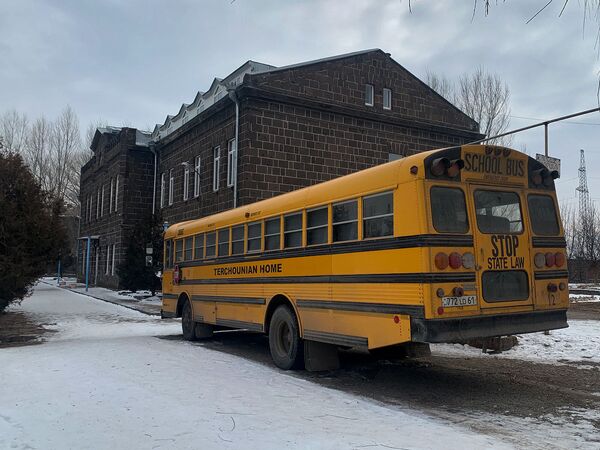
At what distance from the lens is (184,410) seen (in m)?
5.80

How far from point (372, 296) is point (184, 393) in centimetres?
255

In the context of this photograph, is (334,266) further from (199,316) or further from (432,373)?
(199,316)

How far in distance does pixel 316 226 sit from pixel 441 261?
242cm

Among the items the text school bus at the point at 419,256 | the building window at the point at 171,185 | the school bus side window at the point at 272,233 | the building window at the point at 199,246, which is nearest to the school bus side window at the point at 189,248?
the building window at the point at 199,246

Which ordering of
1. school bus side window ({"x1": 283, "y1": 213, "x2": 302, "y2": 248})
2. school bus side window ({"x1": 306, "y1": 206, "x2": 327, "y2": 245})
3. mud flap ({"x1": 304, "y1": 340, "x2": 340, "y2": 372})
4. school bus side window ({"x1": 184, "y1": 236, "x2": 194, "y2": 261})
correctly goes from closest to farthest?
school bus side window ({"x1": 306, "y1": 206, "x2": 327, "y2": 245}), mud flap ({"x1": 304, "y1": 340, "x2": 340, "y2": 372}), school bus side window ({"x1": 283, "y1": 213, "x2": 302, "y2": 248}), school bus side window ({"x1": 184, "y1": 236, "x2": 194, "y2": 261})

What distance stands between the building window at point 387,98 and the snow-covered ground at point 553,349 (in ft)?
42.7

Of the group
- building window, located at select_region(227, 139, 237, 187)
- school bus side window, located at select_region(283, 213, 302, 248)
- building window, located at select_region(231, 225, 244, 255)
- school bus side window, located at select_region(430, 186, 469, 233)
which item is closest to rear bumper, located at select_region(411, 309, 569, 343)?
school bus side window, located at select_region(430, 186, 469, 233)

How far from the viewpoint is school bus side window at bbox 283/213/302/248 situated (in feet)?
28.0

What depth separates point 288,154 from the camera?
20453mm

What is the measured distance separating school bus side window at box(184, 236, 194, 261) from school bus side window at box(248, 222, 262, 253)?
296cm

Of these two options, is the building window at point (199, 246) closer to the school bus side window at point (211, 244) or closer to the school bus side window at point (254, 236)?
the school bus side window at point (211, 244)

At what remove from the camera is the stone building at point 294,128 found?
19.9 meters

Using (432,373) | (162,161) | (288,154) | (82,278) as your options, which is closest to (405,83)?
(288,154)

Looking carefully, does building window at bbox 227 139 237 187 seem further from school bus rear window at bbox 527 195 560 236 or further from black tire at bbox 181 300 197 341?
school bus rear window at bbox 527 195 560 236
